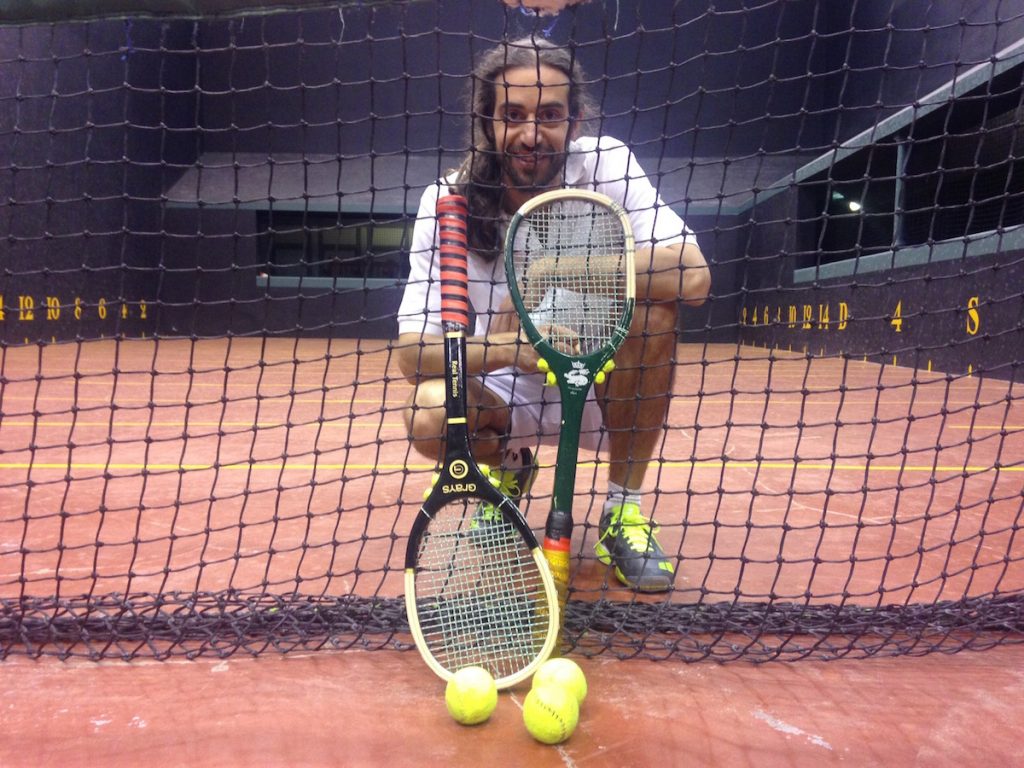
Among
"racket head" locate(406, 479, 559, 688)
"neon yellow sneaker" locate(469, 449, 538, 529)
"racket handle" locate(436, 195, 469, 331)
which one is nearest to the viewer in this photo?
"racket head" locate(406, 479, 559, 688)

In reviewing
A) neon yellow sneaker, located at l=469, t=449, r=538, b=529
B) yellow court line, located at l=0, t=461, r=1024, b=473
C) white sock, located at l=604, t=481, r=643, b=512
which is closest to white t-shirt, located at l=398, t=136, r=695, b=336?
neon yellow sneaker, located at l=469, t=449, r=538, b=529

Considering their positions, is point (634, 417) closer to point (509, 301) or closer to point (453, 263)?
point (509, 301)

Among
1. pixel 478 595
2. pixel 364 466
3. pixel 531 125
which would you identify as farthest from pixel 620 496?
pixel 364 466

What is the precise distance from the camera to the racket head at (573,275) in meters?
1.41

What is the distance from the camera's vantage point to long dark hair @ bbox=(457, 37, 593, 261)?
1.71 meters

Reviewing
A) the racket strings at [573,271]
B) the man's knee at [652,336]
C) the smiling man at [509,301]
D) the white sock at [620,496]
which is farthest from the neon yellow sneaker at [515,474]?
the racket strings at [573,271]

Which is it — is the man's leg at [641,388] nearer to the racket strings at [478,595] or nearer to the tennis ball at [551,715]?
the racket strings at [478,595]

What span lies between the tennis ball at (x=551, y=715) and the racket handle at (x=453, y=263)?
669mm

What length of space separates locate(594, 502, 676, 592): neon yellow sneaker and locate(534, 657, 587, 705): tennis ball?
1.39 feet

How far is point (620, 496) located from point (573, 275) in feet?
2.11

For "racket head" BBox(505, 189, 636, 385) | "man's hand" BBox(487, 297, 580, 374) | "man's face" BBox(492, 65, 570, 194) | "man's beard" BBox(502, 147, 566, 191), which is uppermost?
"man's face" BBox(492, 65, 570, 194)

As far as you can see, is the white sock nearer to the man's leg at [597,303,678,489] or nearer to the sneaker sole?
the man's leg at [597,303,678,489]

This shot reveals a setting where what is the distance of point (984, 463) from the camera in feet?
9.23

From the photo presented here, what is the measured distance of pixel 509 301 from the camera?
1.74m
